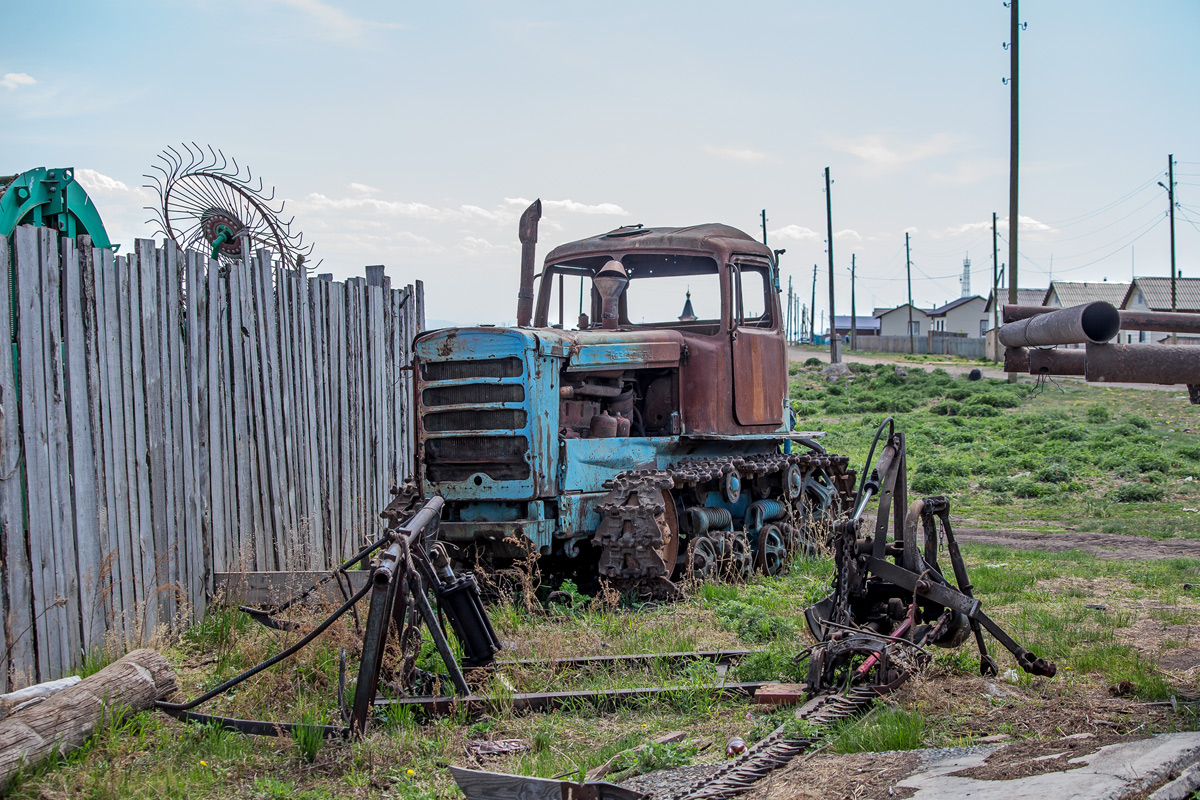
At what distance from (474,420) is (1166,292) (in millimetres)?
52791

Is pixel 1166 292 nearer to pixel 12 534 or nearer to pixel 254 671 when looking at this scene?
pixel 254 671

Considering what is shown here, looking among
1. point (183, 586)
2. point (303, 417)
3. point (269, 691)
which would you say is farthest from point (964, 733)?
point (303, 417)

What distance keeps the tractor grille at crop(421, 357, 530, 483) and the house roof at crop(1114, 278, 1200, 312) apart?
49941 mm

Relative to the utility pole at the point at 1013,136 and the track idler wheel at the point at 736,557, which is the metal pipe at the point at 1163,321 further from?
the utility pole at the point at 1013,136

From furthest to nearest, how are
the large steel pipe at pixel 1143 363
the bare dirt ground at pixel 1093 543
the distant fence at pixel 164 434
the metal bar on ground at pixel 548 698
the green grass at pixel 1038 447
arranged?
1. the green grass at pixel 1038 447
2. the bare dirt ground at pixel 1093 543
3. the distant fence at pixel 164 434
4. the metal bar on ground at pixel 548 698
5. the large steel pipe at pixel 1143 363

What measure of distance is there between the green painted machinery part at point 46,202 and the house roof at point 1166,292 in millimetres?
51555

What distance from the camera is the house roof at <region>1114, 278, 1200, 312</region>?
4966 centimetres

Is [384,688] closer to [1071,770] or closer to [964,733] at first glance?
[964,733]

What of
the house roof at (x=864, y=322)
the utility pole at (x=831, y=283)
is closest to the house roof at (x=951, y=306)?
the house roof at (x=864, y=322)

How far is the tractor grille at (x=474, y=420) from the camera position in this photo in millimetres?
7270

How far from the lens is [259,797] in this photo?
4.10 metres

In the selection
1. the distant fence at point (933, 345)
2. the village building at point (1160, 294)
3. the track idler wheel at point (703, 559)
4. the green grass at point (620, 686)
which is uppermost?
the village building at point (1160, 294)

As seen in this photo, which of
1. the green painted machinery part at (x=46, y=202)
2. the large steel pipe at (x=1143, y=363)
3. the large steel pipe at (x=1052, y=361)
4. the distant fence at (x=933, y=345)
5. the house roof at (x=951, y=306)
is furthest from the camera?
the house roof at (x=951, y=306)

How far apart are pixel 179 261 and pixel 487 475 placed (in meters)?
2.52
